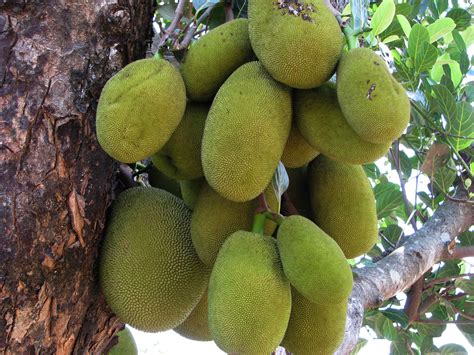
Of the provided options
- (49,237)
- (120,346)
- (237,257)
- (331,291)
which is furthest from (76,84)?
(120,346)

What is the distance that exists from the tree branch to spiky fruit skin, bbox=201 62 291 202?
0.71m

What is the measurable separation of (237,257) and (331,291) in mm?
159

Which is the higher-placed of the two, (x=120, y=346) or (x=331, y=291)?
(x=331, y=291)

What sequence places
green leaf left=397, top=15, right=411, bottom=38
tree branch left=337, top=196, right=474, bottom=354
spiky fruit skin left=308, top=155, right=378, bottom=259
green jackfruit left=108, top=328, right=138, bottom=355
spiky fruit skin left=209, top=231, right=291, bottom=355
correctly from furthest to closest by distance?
green leaf left=397, top=15, right=411, bottom=38, tree branch left=337, top=196, right=474, bottom=354, green jackfruit left=108, top=328, right=138, bottom=355, spiky fruit skin left=308, top=155, right=378, bottom=259, spiky fruit skin left=209, top=231, right=291, bottom=355

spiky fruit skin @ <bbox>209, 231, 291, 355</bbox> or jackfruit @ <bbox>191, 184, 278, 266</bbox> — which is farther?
jackfruit @ <bbox>191, 184, 278, 266</bbox>

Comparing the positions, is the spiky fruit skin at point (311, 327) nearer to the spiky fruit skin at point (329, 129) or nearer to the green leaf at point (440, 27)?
the spiky fruit skin at point (329, 129)

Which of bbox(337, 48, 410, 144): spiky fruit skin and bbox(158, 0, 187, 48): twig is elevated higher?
bbox(337, 48, 410, 144): spiky fruit skin

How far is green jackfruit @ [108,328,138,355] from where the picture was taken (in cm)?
138

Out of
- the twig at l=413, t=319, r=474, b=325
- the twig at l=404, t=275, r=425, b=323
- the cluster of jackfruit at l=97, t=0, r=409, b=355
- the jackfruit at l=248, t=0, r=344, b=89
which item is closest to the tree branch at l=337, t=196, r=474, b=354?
the twig at l=404, t=275, r=425, b=323

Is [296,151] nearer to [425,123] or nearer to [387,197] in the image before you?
[425,123]

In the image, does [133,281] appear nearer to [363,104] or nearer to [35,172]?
[35,172]

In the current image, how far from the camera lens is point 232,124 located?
937mm

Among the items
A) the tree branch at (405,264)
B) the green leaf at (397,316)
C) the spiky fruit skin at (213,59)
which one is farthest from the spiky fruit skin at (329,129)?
the green leaf at (397,316)

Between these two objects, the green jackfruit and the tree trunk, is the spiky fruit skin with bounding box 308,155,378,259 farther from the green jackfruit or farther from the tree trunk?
the green jackfruit
